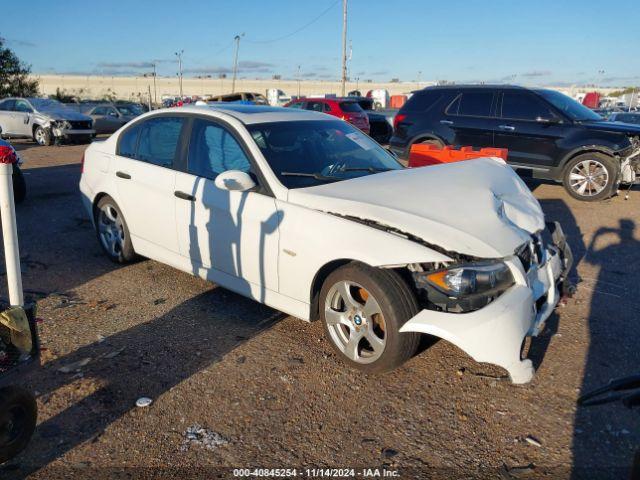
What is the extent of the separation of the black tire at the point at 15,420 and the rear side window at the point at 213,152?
84.1 inches

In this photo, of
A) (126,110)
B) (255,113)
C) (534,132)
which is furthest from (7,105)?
(255,113)

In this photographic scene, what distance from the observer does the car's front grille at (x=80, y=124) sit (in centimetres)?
1775

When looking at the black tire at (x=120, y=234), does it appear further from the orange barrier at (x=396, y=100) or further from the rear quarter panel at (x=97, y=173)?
the orange barrier at (x=396, y=100)

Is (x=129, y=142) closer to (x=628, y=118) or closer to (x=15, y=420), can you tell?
(x=15, y=420)

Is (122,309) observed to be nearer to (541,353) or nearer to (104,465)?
(104,465)

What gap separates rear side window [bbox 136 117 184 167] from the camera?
4598 mm

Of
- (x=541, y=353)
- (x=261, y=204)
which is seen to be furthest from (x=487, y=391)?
(x=261, y=204)

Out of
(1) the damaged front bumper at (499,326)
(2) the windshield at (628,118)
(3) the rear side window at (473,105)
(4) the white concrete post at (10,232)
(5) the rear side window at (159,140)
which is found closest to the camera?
(4) the white concrete post at (10,232)

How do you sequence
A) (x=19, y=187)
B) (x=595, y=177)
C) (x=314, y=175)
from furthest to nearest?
(x=595, y=177) < (x=19, y=187) < (x=314, y=175)

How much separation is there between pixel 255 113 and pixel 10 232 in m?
2.45

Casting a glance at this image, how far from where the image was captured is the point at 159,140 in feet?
15.7

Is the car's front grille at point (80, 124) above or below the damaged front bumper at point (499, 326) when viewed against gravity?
above

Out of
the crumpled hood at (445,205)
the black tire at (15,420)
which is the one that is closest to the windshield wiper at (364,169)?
the crumpled hood at (445,205)

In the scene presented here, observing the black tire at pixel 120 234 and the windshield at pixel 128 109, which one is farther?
the windshield at pixel 128 109
